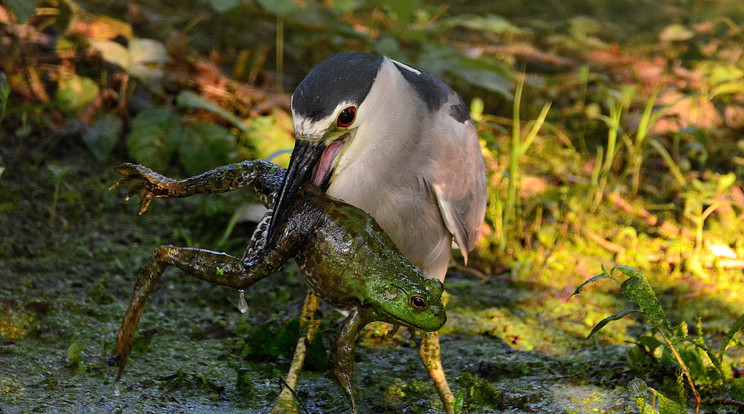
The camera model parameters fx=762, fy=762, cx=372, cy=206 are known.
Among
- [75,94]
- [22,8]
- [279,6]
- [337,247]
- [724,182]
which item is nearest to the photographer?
[337,247]

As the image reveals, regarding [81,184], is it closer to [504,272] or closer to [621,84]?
[504,272]

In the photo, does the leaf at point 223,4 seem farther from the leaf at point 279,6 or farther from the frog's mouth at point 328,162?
the frog's mouth at point 328,162

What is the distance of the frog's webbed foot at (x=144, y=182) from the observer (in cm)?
230

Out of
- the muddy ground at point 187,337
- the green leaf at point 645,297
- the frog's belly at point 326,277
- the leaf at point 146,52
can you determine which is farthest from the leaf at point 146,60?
the green leaf at point 645,297

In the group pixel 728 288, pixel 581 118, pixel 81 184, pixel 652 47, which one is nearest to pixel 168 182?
pixel 81 184

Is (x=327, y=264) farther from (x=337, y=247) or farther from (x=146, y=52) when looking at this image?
(x=146, y=52)

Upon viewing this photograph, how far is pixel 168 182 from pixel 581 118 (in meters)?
4.16

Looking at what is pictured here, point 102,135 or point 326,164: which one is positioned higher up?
point 326,164

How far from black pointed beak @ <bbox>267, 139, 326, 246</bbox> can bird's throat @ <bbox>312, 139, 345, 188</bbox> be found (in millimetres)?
75

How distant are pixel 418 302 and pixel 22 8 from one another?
283cm

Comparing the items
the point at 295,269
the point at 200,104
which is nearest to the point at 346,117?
the point at 295,269

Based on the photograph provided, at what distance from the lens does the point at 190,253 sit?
2.14 m

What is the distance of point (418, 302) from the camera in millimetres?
1931

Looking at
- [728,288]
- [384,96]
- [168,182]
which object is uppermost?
[384,96]
